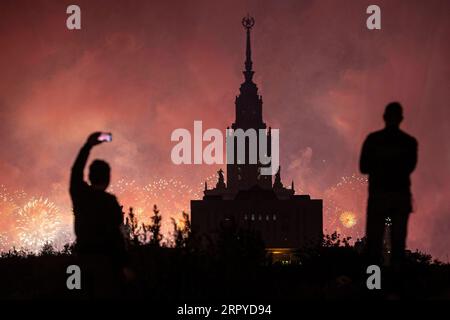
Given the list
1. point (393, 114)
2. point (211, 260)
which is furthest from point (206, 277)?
point (393, 114)

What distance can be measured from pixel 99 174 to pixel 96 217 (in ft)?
1.65

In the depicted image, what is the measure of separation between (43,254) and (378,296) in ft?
44.6

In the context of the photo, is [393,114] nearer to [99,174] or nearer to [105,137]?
[105,137]

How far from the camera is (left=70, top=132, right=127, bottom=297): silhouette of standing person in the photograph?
8.62m

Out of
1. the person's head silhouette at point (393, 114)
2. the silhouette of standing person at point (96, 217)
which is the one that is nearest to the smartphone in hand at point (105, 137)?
the silhouette of standing person at point (96, 217)

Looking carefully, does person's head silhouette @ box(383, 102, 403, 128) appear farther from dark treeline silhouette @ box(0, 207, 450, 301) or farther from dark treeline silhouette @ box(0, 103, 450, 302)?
dark treeline silhouette @ box(0, 207, 450, 301)

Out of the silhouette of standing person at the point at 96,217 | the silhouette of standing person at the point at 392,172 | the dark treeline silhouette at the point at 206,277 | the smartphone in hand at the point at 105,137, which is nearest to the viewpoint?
the silhouette of standing person at the point at 96,217

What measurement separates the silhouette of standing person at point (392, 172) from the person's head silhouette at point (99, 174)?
3.28 metres

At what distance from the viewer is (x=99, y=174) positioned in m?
8.63

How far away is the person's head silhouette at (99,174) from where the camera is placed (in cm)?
862

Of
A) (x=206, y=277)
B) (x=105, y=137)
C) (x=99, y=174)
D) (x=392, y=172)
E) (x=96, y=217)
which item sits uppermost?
(x=105, y=137)

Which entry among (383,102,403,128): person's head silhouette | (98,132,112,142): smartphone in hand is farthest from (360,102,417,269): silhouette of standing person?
(98,132,112,142): smartphone in hand

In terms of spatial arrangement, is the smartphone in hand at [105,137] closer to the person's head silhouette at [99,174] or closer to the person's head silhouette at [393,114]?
the person's head silhouette at [99,174]
